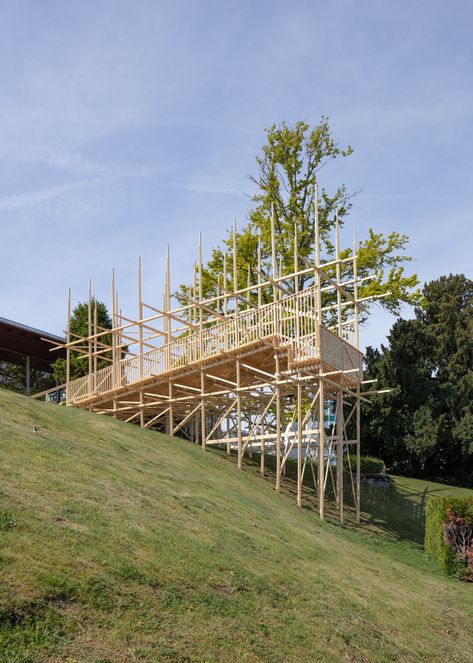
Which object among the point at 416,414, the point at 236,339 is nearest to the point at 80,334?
the point at 236,339

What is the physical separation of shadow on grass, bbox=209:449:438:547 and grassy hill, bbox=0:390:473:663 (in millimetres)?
3064

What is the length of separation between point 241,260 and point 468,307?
18.9 m

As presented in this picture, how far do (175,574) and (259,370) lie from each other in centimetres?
1448

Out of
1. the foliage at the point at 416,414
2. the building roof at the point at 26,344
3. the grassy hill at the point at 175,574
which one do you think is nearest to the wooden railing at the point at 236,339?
the grassy hill at the point at 175,574

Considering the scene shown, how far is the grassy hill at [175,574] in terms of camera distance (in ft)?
28.7

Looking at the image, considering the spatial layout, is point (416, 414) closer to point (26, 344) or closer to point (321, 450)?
point (321, 450)

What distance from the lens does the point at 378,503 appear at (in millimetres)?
28250

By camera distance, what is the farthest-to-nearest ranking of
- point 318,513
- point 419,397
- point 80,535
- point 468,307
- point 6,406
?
1. point 468,307
2. point 419,397
3. point 318,513
4. point 6,406
5. point 80,535

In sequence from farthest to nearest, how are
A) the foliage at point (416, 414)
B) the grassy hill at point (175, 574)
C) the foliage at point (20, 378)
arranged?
1. the foliage at point (20, 378)
2. the foliage at point (416, 414)
3. the grassy hill at point (175, 574)

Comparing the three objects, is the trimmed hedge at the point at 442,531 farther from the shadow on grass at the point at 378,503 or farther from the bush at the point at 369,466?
the bush at the point at 369,466

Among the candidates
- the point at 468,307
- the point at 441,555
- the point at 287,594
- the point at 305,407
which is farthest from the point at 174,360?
the point at 468,307

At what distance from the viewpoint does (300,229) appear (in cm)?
3391

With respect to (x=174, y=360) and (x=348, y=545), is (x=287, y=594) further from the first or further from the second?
(x=174, y=360)

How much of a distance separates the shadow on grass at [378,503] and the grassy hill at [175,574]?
3064 mm
